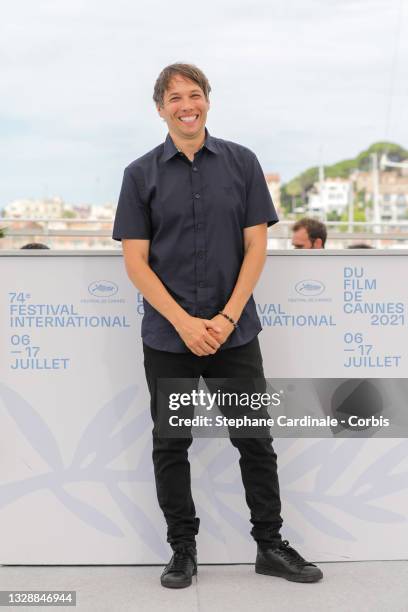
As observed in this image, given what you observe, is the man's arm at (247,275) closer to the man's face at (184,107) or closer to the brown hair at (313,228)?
the man's face at (184,107)

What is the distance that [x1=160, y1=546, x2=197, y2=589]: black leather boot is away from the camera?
315 centimetres

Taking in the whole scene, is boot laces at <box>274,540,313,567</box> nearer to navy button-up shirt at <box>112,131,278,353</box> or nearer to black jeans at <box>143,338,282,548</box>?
black jeans at <box>143,338,282,548</box>

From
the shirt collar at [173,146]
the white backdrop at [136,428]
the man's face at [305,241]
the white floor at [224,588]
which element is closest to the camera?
the white floor at [224,588]

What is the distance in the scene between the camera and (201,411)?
3355mm

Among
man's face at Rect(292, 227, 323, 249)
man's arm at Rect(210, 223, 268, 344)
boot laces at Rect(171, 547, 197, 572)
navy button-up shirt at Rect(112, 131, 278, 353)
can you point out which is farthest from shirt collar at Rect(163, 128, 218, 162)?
man's face at Rect(292, 227, 323, 249)

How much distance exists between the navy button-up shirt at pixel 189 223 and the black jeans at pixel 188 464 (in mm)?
72

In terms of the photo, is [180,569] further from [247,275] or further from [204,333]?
[247,275]

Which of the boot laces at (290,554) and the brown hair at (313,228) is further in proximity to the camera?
the brown hair at (313,228)

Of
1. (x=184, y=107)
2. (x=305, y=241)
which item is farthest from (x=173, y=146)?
(x=305, y=241)

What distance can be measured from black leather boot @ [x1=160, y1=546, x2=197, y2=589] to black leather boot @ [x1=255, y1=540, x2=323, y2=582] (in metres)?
0.26

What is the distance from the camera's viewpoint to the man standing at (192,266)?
10.1 ft

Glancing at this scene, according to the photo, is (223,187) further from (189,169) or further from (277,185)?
(277,185)

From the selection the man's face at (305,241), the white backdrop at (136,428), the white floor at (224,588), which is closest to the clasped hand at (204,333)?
the white backdrop at (136,428)

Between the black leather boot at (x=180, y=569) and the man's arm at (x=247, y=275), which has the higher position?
the man's arm at (x=247, y=275)
